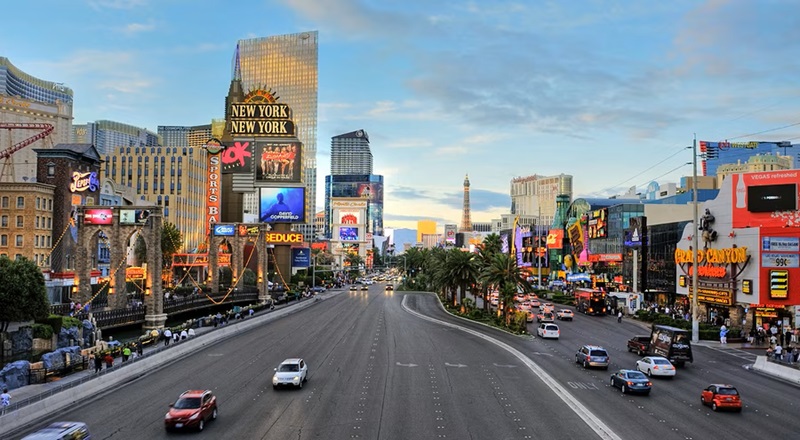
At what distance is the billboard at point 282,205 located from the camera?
395ft

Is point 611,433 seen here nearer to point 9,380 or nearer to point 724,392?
point 724,392

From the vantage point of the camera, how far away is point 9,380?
30609 millimetres

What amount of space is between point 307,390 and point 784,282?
45.2 metres

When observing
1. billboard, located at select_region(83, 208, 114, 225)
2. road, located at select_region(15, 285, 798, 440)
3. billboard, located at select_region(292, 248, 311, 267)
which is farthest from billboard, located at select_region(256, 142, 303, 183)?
road, located at select_region(15, 285, 798, 440)

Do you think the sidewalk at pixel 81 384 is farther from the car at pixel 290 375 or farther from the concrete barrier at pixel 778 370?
the concrete barrier at pixel 778 370

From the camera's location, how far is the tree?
151 feet

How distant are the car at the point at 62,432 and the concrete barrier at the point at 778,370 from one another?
38.4m

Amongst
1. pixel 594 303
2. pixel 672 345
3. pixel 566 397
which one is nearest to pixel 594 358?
pixel 672 345

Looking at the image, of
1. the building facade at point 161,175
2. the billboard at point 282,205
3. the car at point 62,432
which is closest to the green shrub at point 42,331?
the car at point 62,432

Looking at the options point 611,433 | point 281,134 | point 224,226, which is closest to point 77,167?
point 224,226

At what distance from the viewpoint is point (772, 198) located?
191 feet

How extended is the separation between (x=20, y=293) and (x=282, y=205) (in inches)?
2963

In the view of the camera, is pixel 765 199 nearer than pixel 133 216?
Yes

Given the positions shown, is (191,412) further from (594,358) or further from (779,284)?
(779,284)
